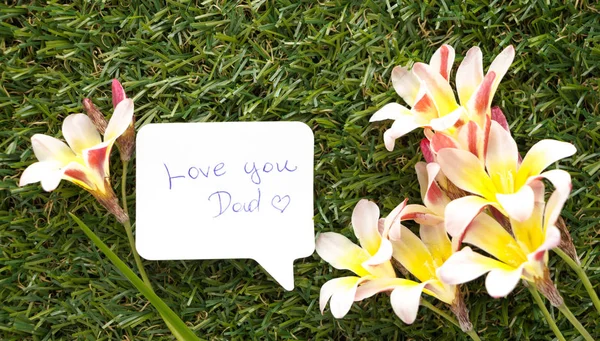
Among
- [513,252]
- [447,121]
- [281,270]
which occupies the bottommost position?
[281,270]

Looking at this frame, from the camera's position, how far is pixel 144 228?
2.68 ft

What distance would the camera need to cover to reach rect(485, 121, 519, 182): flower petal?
2.18 feet

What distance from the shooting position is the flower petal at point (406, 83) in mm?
764

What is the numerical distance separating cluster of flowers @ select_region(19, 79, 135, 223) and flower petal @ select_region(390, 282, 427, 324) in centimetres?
33

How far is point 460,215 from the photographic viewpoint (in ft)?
2.08

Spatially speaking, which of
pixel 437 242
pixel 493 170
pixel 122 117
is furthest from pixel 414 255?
pixel 122 117

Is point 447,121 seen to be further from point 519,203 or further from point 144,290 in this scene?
point 144,290

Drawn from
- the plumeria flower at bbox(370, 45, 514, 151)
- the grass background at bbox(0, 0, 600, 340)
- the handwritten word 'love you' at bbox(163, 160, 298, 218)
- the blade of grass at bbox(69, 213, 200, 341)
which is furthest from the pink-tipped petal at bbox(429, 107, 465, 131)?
the blade of grass at bbox(69, 213, 200, 341)

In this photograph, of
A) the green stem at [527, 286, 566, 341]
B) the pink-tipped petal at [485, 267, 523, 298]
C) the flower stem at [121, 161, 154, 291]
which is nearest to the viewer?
the pink-tipped petal at [485, 267, 523, 298]

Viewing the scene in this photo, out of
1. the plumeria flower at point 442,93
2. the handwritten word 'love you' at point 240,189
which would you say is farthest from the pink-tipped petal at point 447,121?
the handwritten word 'love you' at point 240,189

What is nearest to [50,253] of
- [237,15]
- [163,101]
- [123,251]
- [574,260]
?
[123,251]

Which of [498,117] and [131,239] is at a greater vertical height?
[498,117]

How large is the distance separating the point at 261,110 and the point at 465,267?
1.05 ft

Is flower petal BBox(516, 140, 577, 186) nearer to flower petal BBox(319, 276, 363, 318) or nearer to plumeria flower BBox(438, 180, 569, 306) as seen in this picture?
plumeria flower BBox(438, 180, 569, 306)
